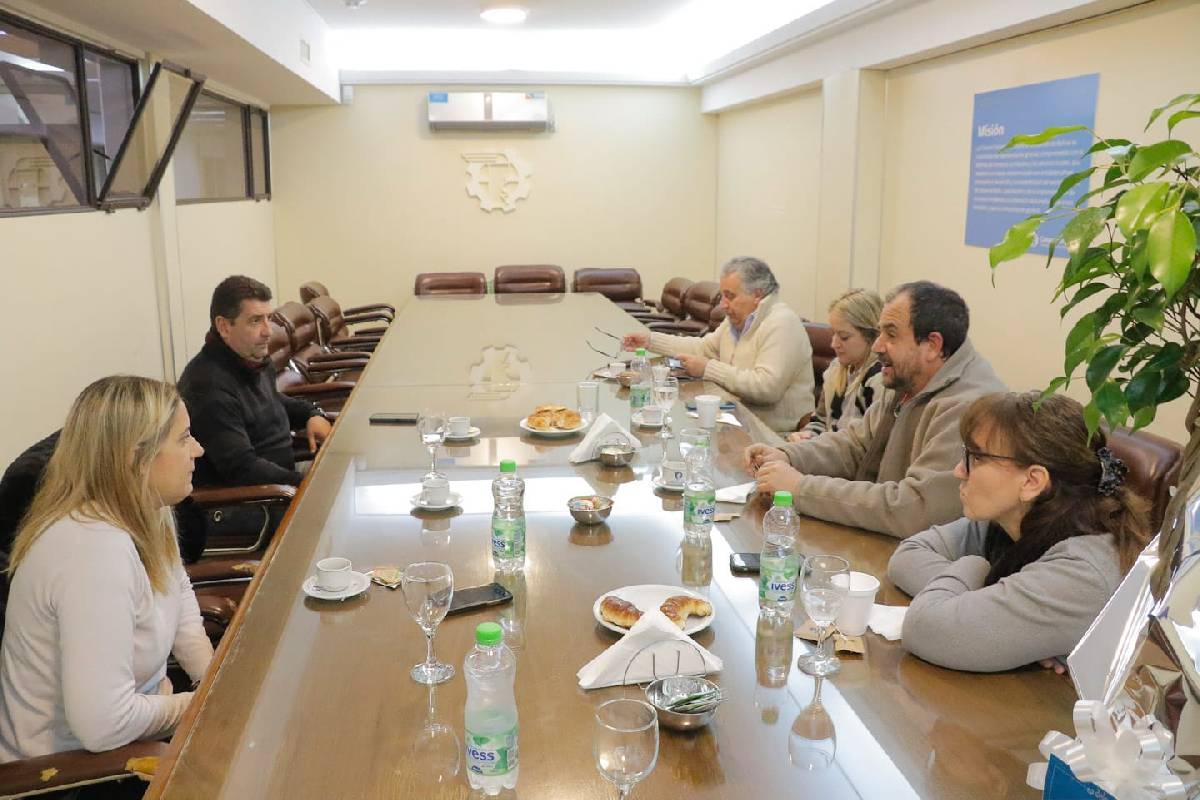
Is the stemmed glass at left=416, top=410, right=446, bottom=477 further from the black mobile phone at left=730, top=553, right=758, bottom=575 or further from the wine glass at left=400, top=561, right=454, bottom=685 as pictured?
the wine glass at left=400, top=561, right=454, bottom=685

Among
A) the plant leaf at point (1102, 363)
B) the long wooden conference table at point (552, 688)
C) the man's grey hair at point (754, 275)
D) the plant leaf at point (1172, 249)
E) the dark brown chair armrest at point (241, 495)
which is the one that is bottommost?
the dark brown chair armrest at point (241, 495)

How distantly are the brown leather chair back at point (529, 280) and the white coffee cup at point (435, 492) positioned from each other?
6130mm

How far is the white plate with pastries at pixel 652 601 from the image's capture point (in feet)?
5.56

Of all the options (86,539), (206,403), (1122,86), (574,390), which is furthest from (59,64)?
(1122,86)

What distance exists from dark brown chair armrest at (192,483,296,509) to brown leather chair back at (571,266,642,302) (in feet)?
19.1

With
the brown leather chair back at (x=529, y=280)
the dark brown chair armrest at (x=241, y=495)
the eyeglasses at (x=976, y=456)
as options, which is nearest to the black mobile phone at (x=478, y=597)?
the eyeglasses at (x=976, y=456)

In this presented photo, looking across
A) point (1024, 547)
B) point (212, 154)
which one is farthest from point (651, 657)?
point (212, 154)

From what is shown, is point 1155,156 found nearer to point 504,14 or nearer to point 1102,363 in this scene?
point 1102,363

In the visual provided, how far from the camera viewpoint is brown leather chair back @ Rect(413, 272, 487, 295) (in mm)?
8305

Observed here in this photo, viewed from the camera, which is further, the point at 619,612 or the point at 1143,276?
the point at 619,612

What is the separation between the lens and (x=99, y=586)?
1.70 meters

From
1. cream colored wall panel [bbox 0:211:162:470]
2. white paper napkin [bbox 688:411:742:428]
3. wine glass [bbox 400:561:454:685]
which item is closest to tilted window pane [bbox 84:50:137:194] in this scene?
cream colored wall panel [bbox 0:211:162:470]

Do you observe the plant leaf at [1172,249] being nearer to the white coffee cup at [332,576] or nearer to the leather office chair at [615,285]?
the white coffee cup at [332,576]

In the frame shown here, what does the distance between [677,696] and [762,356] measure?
2809 millimetres
